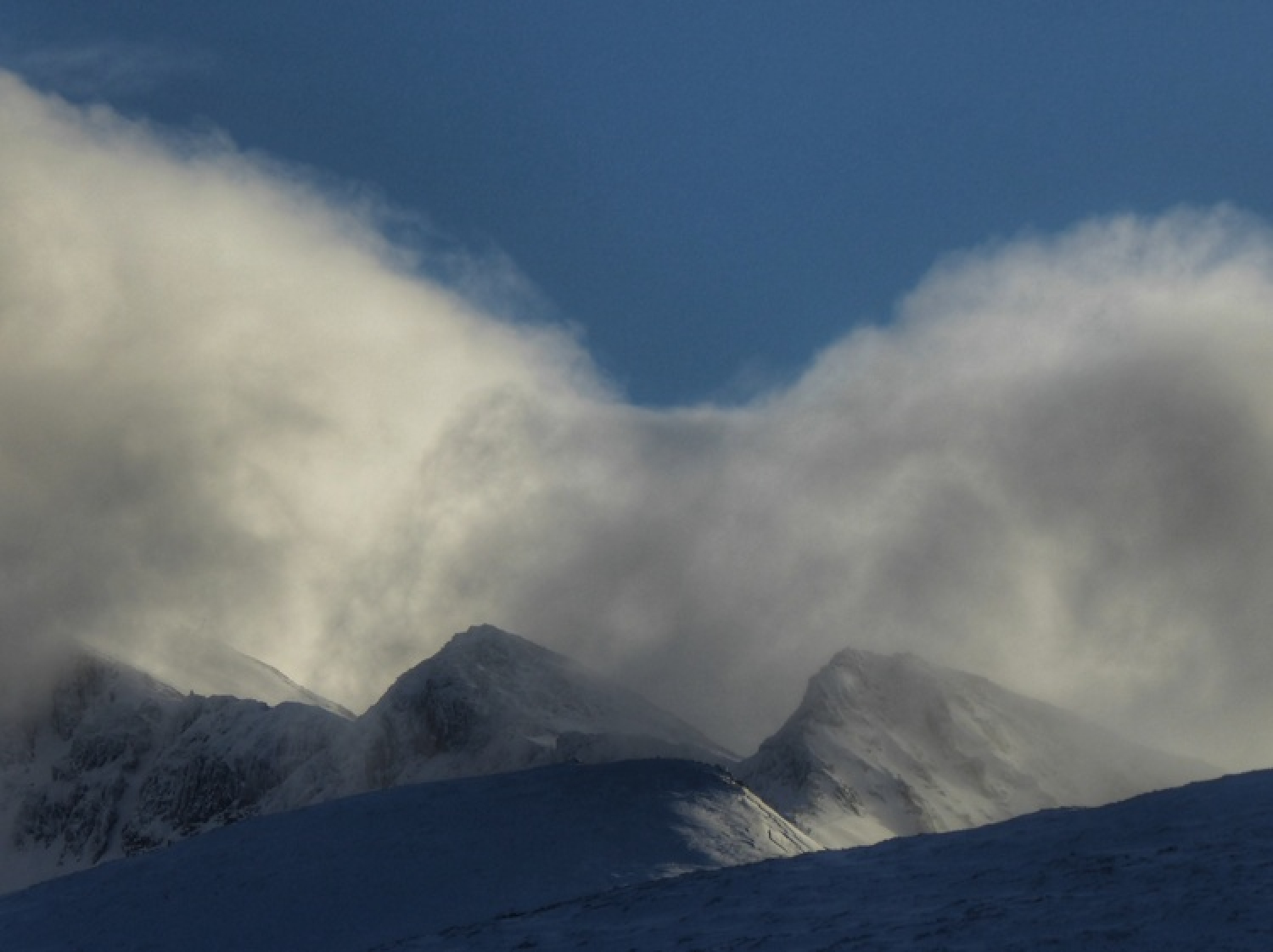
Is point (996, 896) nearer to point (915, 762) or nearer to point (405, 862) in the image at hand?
point (405, 862)

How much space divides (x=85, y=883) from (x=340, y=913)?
8.00m

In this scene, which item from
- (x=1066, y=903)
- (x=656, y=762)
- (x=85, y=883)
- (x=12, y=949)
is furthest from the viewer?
(x=656, y=762)

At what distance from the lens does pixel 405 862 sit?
3909cm

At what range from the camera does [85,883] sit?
40406 mm

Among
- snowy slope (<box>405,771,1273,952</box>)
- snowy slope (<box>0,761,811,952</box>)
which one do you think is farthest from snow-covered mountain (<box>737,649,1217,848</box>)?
snowy slope (<box>405,771,1273,952</box>)

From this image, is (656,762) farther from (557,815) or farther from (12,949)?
(12,949)

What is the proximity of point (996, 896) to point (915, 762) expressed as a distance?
15991 centimetres

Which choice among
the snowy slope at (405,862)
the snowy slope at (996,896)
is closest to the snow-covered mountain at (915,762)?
the snowy slope at (405,862)

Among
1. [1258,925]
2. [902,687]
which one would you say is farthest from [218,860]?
[902,687]

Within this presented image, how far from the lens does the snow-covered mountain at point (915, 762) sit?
16600cm

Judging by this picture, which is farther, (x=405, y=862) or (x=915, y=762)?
(x=915, y=762)

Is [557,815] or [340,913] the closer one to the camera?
[340,913]

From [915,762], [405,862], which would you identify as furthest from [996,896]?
[915,762]

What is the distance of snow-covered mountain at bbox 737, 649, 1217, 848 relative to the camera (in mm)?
166000
